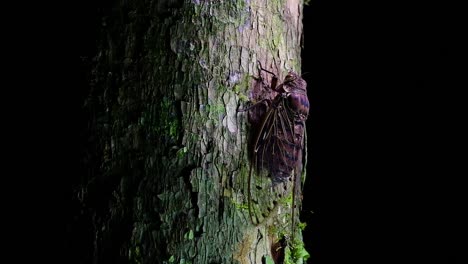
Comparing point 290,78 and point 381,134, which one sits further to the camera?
point 381,134

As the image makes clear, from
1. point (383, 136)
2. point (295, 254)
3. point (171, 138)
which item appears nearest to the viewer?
point (171, 138)

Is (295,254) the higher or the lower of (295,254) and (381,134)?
the lower

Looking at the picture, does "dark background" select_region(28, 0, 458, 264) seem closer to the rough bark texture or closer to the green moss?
the green moss

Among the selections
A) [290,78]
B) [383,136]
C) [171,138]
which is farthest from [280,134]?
[383,136]

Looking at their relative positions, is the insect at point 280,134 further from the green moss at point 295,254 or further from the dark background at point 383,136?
the dark background at point 383,136

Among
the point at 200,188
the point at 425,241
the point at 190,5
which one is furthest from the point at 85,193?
the point at 425,241

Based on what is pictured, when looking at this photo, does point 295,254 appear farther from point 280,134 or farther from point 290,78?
point 290,78
